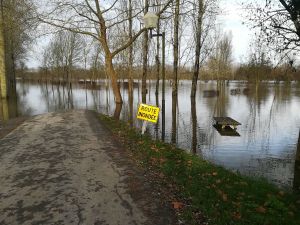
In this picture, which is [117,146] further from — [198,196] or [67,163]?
[198,196]

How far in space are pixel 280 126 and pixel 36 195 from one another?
46.6ft

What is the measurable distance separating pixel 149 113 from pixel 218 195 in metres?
5.00

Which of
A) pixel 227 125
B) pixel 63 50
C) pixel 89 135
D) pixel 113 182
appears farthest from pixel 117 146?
pixel 63 50

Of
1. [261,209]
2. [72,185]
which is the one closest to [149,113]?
[72,185]

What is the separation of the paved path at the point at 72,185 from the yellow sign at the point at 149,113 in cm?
144

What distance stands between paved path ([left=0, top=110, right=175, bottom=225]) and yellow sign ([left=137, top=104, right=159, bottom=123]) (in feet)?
4.73

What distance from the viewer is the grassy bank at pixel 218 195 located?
4.71 metres

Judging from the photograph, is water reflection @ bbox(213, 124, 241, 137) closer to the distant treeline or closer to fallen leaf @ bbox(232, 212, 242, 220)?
the distant treeline

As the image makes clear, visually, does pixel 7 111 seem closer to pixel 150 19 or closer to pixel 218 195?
pixel 150 19

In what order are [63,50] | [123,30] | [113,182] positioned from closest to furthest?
[113,182]
[123,30]
[63,50]

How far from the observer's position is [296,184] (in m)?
7.69

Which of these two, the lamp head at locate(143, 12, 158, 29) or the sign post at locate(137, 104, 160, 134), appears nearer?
the sign post at locate(137, 104, 160, 134)

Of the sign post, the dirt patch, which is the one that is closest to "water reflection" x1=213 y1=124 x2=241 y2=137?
the sign post

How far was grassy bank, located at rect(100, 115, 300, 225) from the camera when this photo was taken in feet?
15.5
